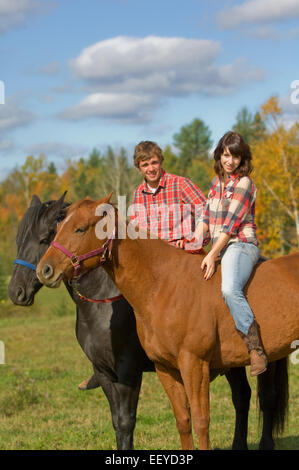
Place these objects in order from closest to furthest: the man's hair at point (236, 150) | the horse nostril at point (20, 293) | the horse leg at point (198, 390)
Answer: the horse leg at point (198, 390), the man's hair at point (236, 150), the horse nostril at point (20, 293)

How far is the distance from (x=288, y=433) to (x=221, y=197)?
12.1 feet

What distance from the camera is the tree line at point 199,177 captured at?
84.2ft

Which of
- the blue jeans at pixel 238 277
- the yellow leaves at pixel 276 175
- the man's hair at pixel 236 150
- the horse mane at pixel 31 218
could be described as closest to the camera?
the blue jeans at pixel 238 277

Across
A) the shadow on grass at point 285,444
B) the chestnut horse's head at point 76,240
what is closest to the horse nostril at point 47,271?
the chestnut horse's head at point 76,240

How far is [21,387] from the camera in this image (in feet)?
30.3

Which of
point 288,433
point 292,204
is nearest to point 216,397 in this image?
point 288,433

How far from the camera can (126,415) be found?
4.75 meters

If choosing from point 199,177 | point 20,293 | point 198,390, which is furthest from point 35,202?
point 199,177

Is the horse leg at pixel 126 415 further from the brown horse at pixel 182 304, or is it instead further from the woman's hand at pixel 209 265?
the woman's hand at pixel 209 265

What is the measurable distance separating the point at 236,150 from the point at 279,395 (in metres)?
3.01

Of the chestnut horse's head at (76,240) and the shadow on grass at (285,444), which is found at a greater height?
the chestnut horse's head at (76,240)

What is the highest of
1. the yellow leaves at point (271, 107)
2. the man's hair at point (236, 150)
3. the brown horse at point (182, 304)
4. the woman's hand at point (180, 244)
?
the yellow leaves at point (271, 107)

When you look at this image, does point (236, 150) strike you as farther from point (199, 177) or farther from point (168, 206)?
point (199, 177)

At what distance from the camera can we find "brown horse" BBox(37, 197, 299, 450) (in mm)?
3842
